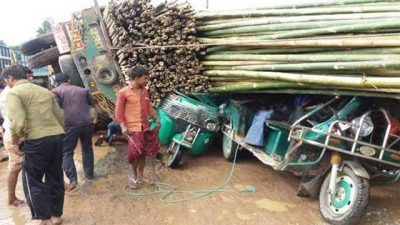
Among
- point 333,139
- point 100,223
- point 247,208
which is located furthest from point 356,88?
point 100,223

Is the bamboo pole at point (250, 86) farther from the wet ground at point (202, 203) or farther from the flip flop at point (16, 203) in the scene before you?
the flip flop at point (16, 203)

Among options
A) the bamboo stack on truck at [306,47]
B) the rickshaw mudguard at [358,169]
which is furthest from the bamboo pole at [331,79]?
the rickshaw mudguard at [358,169]

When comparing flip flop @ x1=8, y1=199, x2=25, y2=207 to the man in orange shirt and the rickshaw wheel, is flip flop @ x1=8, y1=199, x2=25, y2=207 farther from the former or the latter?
the rickshaw wheel

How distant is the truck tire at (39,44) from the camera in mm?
7777

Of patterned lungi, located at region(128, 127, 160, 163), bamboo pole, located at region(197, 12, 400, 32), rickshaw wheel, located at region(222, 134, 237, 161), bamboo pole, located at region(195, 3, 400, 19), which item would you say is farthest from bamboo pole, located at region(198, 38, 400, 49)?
rickshaw wheel, located at region(222, 134, 237, 161)

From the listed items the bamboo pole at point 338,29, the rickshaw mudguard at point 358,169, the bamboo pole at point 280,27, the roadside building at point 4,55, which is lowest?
the rickshaw mudguard at point 358,169

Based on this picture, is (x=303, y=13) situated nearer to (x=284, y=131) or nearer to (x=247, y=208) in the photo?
(x=284, y=131)

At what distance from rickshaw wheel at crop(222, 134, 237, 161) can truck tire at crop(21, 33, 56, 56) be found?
3.92 meters

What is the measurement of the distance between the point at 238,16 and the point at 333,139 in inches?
94.1

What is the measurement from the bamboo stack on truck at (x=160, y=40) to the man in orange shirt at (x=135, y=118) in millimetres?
672

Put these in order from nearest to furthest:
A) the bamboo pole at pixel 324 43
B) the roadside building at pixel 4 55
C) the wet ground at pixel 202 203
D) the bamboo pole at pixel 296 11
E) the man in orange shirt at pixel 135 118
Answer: the bamboo pole at pixel 324 43 < the bamboo pole at pixel 296 11 < the wet ground at pixel 202 203 < the man in orange shirt at pixel 135 118 < the roadside building at pixel 4 55

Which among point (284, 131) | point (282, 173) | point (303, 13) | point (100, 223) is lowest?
point (282, 173)

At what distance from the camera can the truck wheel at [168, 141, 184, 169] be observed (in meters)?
5.98

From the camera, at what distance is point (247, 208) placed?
4.55 metres
